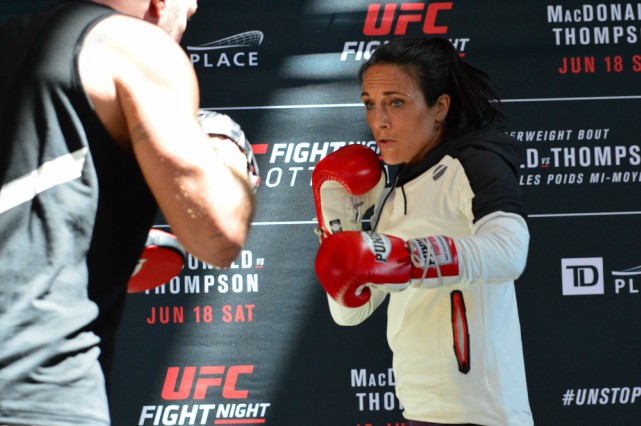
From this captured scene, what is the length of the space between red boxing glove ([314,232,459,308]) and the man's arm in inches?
27.0

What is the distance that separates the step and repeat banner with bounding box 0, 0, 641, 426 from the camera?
290 cm

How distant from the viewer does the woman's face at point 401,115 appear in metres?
2.06

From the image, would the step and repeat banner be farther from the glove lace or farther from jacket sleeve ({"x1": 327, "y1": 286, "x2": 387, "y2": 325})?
the glove lace

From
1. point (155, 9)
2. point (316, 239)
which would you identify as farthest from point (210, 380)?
point (155, 9)

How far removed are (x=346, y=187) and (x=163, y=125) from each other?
4.03 feet

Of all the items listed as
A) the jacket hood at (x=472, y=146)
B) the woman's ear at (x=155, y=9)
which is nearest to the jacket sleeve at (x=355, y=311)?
the jacket hood at (x=472, y=146)

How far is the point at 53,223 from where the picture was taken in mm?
1034

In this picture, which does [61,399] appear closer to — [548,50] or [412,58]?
[412,58]

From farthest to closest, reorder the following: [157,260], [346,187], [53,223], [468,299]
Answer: [346,187] → [468,299] → [157,260] → [53,223]

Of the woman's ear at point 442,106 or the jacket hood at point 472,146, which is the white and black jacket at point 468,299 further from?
the woman's ear at point 442,106

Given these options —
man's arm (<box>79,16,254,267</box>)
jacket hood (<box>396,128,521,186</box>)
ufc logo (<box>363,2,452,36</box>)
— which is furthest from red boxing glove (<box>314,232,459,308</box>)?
ufc logo (<box>363,2,452,36</box>)

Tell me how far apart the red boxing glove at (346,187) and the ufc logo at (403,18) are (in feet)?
2.41

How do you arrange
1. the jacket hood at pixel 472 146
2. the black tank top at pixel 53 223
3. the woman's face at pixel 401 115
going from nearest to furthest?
Answer: the black tank top at pixel 53 223
the jacket hood at pixel 472 146
the woman's face at pixel 401 115

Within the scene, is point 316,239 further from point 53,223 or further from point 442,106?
point 53,223
